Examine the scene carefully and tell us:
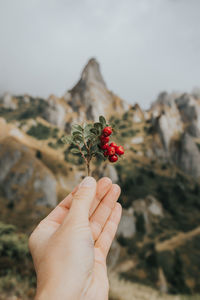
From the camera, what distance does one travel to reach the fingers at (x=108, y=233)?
2.89 metres

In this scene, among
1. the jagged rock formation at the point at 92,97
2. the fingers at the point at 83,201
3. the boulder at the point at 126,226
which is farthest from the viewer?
the jagged rock formation at the point at 92,97

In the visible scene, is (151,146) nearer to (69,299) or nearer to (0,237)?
(0,237)

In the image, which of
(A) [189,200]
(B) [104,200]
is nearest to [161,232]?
(A) [189,200]

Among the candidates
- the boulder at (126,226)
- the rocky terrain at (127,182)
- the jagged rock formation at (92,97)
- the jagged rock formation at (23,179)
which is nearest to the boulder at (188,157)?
the rocky terrain at (127,182)

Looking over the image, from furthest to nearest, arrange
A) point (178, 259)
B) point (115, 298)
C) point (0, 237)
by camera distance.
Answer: point (178, 259) < point (0, 237) < point (115, 298)

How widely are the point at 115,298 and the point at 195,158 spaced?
2610 inches

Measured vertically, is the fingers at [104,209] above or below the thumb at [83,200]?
below

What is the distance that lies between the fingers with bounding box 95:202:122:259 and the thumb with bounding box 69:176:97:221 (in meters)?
0.94

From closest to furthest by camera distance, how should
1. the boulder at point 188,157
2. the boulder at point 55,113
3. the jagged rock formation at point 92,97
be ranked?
the boulder at point 188,157
the boulder at point 55,113
the jagged rock formation at point 92,97

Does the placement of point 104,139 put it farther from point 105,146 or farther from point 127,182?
point 127,182

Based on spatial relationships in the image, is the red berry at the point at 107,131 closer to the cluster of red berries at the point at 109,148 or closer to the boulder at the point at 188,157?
the cluster of red berries at the point at 109,148

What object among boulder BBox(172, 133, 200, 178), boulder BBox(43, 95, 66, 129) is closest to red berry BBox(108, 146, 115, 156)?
boulder BBox(172, 133, 200, 178)

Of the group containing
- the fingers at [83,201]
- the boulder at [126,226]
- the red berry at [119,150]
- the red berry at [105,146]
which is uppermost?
the red berry at [105,146]

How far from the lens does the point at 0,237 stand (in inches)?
410
